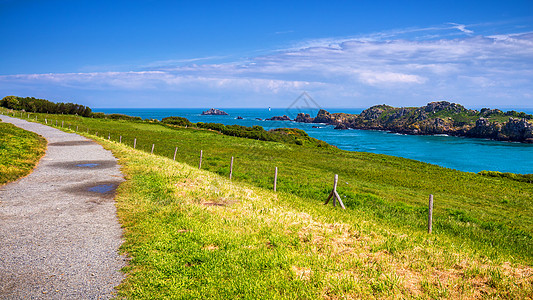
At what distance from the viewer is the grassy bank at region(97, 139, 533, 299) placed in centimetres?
740

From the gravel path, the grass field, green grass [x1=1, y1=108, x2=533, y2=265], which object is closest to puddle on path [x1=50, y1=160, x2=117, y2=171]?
the gravel path

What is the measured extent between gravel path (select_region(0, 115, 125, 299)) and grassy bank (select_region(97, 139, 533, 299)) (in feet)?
2.05

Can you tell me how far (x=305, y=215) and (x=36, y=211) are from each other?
35.3ft

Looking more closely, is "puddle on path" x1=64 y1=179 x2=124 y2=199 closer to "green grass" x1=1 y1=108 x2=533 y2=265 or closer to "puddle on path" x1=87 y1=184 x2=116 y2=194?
"puddle on path" x1=87 y1=184 x2=116 y2=194

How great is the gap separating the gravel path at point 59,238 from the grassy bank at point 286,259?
2.05ft

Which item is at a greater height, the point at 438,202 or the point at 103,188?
the point at 103,188

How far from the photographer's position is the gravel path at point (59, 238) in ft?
23.9

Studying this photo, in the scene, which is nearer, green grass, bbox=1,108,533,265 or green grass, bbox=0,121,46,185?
green grass, bbox=1,108,533,265

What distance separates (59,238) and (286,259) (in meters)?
7.12

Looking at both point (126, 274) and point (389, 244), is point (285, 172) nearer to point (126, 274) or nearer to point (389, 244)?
point (389, 244)

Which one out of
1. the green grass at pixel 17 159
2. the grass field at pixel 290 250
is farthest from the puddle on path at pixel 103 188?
the green grass at pixel 17 159

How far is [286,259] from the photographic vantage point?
8.86m

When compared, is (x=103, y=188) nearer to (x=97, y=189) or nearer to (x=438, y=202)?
(x=97, y=189)

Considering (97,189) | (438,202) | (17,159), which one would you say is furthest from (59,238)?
(438,202)
